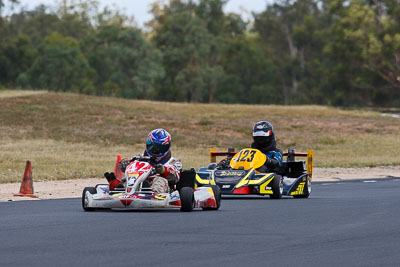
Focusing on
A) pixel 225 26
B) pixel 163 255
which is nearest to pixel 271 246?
pixel 163 255

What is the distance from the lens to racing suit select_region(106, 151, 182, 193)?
1566cm

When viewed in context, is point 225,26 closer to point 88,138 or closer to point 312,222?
point 88,138

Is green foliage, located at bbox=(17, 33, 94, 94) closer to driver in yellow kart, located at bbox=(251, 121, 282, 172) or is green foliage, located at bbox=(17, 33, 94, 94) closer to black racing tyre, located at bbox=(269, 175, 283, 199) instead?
driver in yellow kart, located at bbox=(251, 121, 282, 172)

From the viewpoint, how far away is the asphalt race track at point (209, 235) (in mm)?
9766

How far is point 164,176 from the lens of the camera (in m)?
16.1

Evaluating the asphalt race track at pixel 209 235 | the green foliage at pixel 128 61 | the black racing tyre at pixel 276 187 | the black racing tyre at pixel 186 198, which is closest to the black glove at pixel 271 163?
the black racing tyre at pixel 276 187

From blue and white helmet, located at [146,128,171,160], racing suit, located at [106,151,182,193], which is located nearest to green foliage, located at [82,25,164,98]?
blue and white helmet, located at [146,128,171,160]

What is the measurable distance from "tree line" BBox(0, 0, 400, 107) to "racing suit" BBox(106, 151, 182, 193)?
69006mm

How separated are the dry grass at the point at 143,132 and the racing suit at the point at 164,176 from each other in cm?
949

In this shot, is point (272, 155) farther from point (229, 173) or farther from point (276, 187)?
point (229, 173)

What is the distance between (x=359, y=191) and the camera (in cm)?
2267

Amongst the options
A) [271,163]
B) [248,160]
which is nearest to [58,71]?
[271,163]

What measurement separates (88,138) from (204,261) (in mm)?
39621

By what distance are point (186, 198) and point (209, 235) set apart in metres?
3.58
